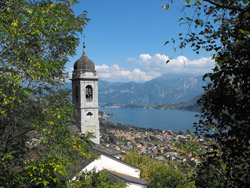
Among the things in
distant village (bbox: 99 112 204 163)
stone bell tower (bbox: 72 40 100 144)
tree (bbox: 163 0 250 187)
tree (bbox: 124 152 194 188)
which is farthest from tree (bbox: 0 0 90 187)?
distant village (bbox: 99 112 204 163)

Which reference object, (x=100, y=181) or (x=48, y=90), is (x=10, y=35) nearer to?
(x=48, y=90)

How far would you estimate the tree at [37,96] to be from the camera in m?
4.65

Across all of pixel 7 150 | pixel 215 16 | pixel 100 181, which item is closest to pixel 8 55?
pixel 7 150

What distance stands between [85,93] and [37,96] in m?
16.2

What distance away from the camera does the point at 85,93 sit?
73.3ft

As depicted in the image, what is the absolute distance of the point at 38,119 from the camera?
5.56 metres

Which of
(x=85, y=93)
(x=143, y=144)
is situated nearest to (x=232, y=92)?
(x=85, y=93)

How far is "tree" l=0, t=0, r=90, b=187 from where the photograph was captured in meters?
4.65

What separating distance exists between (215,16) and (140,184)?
14.7 m

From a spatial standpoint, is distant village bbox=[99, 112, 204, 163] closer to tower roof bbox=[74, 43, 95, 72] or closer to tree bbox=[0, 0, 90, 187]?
tower roof bbox=[74, 43, 95, 72]

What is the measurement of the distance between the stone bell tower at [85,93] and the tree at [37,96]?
612 inches

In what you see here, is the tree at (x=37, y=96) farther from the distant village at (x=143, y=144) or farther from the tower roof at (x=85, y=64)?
the distant village at (x=143, y=144)

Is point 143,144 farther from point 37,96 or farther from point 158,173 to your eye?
point 37,96

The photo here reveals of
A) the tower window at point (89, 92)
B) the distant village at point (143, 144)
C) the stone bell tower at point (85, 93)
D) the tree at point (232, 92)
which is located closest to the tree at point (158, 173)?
the distant village at point (143, 144)
